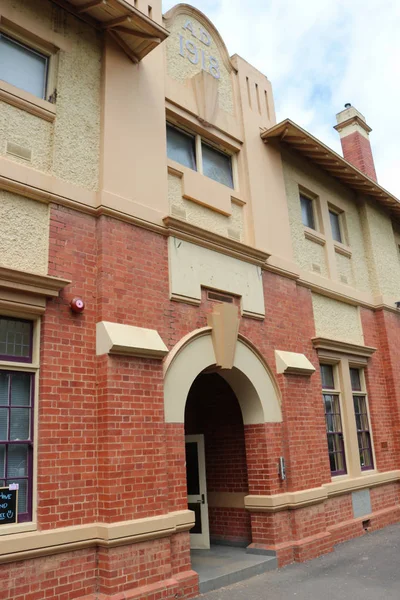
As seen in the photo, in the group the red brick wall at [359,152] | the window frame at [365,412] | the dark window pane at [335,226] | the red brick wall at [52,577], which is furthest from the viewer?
the red brick wall at [359,152]

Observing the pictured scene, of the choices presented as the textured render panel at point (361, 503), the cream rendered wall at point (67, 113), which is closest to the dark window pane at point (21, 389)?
the cream rendered wall at point (67, 113)

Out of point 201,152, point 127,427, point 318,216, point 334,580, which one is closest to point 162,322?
point 127,427

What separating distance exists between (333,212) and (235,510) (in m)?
7.18

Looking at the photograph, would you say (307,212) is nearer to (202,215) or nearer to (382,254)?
(382,254)

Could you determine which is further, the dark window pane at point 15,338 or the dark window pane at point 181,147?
the dark window pane at point 181,147

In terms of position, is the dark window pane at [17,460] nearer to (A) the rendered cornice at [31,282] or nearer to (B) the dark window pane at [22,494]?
(B) the dark window pane at [22,494]

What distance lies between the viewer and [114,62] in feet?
24.9

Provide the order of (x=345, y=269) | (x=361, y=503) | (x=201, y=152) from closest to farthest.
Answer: (x=201, y=152), (x=361, y=503), (x=345, y=269)

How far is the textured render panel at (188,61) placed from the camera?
8.94 meters

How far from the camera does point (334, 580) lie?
7.20m

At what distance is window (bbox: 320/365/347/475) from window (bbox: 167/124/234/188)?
438 centimetres

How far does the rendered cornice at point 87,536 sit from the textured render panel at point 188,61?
6916mm

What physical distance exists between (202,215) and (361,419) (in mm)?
6041

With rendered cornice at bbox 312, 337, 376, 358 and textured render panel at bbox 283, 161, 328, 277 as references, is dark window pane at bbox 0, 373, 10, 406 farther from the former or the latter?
textured render panel at bbox 283, 161, 328, 277
